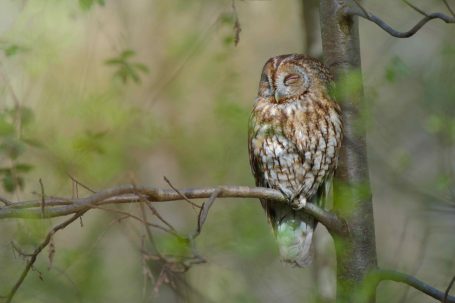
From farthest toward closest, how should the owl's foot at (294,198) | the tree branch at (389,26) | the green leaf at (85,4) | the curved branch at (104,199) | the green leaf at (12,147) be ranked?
the owl's foot at (294,198)
the green leaf at (85,4)
the green leaf at (12,147)
the tree branch at (389,26)
the curved branch at (104,199)

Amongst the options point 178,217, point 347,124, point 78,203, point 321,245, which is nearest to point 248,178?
point 321,245

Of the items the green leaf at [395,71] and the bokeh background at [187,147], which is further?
the green leaf at [395,71]

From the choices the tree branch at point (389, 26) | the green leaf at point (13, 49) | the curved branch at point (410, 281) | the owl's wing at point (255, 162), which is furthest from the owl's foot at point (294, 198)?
the green leaf at point (13, 49)

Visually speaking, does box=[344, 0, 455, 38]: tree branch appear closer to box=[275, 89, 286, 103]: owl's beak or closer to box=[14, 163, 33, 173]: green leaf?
box=[275, 89, 286, 103]: owl's beak

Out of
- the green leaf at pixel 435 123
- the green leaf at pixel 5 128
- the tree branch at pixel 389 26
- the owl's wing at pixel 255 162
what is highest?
the tree branch at pixel 389 26

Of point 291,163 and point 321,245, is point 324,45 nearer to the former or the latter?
point 291,163

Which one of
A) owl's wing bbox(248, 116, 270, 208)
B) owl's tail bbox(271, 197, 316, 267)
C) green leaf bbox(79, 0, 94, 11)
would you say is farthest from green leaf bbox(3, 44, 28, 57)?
owl's tail bbox(271, 197, 316, 267)

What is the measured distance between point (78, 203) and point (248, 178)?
2868 millimetres

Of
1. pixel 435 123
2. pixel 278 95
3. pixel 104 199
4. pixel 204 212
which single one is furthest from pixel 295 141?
pixel 104 199

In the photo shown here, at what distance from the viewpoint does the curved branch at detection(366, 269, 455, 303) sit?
9.19ft

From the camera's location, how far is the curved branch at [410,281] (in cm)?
280

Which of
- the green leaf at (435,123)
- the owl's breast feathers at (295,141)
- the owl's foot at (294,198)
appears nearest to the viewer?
the green leaf at (435,123)

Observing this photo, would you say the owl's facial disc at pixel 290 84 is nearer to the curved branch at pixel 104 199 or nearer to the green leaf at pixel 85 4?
the green leaf at pixel 85 4

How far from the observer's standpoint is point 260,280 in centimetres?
357
